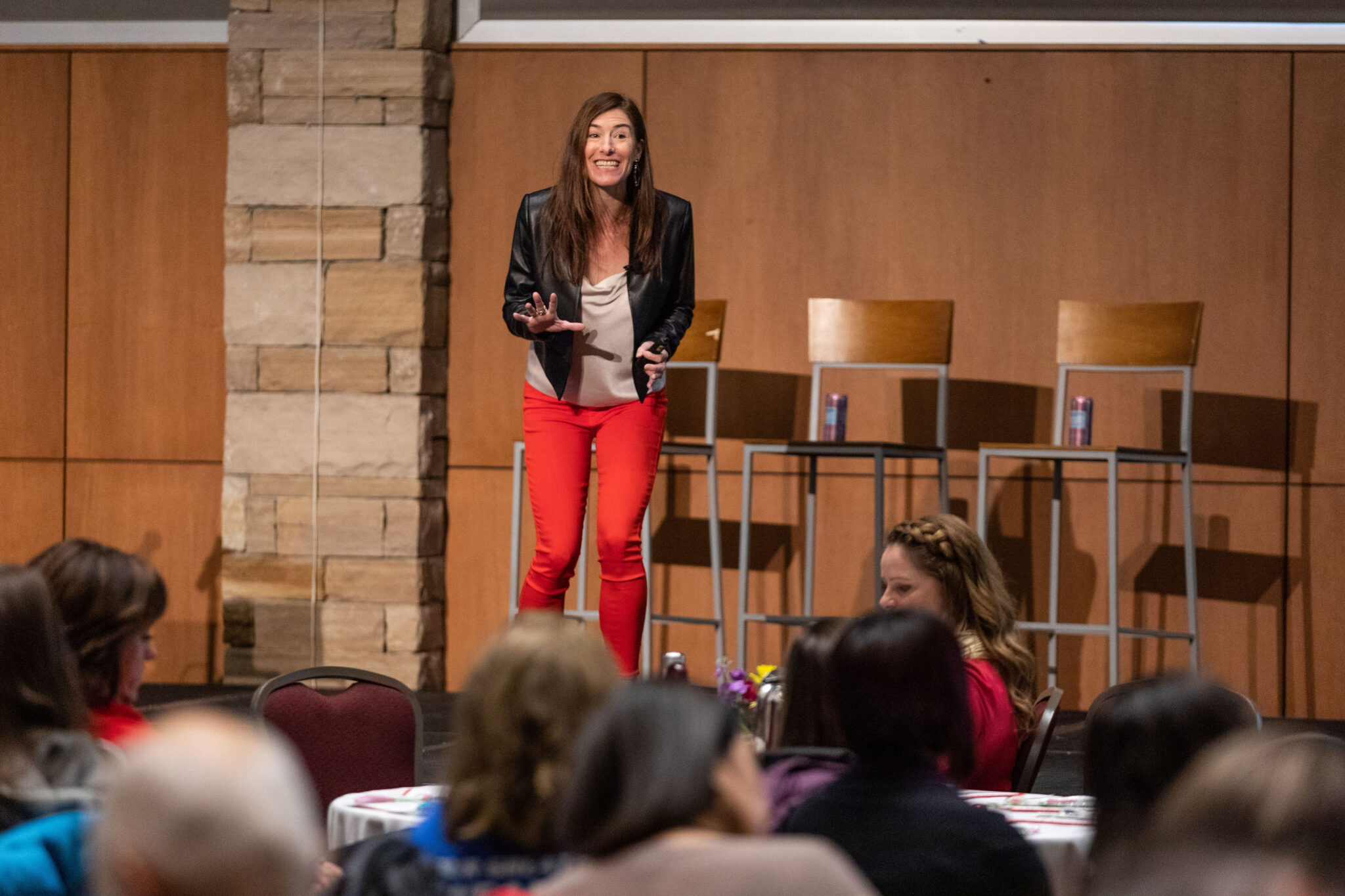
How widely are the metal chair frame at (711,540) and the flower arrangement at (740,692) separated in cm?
227

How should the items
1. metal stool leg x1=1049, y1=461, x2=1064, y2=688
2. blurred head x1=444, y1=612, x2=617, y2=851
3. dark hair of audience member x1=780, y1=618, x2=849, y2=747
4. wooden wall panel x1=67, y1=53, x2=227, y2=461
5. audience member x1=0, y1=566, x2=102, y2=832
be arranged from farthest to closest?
wooden wall panel x1=67, y1=53, x2=227, y2=461, metal stool leg x1=1049, y1=461, x2=1064, y2=688, dark hair of audience member x1=780, y1=618, x2=849, y2=747, audience member x1=0, y1=566, x2=102, y2=832, blurred head x1=444, y1=612, x2=617, y2=851

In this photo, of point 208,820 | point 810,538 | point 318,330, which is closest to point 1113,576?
point 810,538

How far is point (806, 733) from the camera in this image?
1638mm

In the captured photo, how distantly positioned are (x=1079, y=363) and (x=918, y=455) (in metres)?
0.63

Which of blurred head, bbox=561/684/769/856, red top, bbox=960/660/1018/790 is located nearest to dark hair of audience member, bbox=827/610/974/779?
blurred head, bbox=561/684/769/856

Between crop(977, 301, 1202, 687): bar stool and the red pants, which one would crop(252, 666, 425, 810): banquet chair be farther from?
crop(977, 301, 1202, 687): bar stool

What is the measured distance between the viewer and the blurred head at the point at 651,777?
983 mm

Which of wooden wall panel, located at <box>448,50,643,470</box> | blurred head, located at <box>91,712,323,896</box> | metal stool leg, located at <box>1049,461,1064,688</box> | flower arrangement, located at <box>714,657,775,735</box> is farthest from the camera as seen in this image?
wooden wall panel, located at <box>448,50,643,470</box>

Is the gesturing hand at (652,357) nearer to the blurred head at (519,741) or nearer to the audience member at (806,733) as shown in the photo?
the audience member at (806,733)

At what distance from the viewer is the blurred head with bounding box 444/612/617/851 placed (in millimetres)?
1203

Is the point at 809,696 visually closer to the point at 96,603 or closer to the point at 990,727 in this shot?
the point at 990,727

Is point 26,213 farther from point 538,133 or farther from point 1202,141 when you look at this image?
point 1202,141

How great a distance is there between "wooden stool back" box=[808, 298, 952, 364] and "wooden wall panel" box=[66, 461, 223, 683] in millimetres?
2323

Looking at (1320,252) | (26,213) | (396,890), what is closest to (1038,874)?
(396,890)
